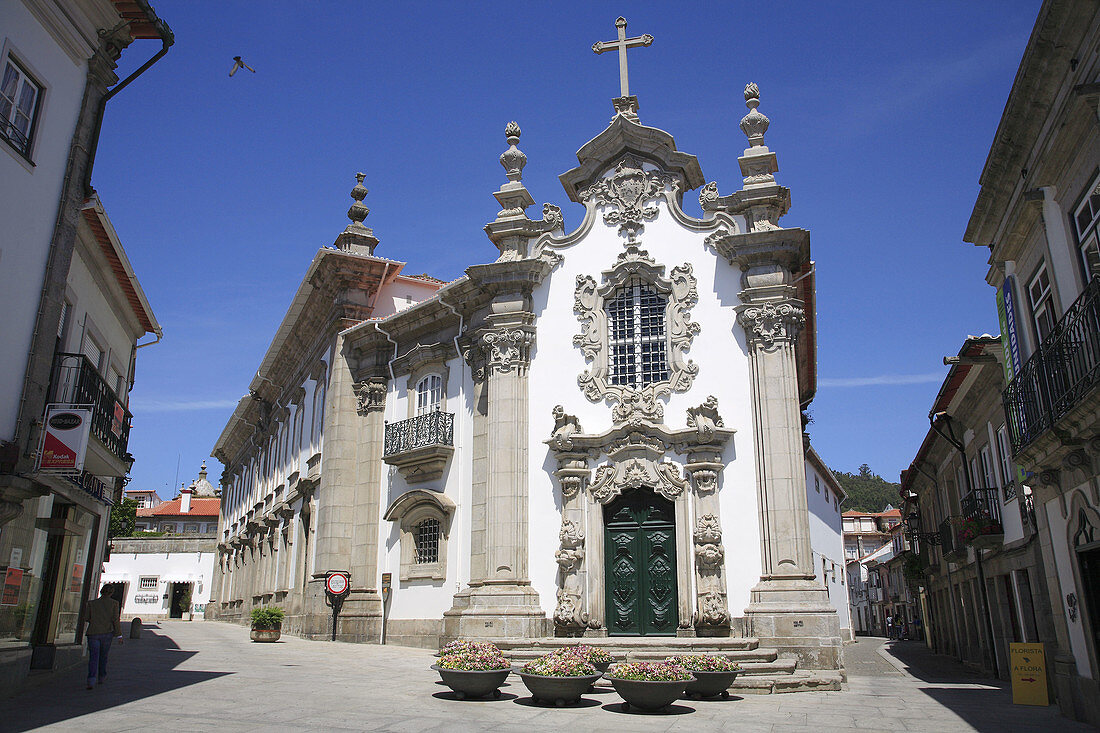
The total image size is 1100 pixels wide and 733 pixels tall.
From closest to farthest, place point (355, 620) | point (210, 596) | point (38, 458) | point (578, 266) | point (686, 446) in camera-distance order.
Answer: point (38, 458), point (686, 446), point (578, 266), point (355, 620), point (210, 596)

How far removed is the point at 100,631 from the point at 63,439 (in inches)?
118

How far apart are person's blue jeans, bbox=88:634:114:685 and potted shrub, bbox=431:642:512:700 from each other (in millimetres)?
4762

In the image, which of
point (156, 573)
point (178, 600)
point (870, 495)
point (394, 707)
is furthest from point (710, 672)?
point (870, 495)

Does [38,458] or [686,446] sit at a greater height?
[686,446]

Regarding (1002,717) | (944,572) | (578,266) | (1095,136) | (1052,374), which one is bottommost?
(1002,717)

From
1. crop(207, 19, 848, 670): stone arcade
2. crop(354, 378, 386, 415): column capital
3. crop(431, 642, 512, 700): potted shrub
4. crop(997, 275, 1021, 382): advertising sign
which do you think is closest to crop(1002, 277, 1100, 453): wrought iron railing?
crop(997, 275, 1021, 382): advertising sign

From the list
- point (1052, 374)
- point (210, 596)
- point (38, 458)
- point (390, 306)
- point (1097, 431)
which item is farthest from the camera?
point (210, 596)

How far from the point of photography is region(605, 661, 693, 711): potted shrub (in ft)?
32.0

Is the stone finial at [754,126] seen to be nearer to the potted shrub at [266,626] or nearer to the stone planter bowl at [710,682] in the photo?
the stone planter bowl at [710,682]

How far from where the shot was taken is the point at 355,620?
68.5ft

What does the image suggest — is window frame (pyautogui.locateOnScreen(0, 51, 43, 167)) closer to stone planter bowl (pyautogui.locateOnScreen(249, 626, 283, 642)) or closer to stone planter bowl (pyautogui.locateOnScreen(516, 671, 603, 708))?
stone planter bowl (pyautogui.locateOnScreen(516, 671, 603, 708))

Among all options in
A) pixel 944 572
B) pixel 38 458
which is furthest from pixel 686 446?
pixel 944 572

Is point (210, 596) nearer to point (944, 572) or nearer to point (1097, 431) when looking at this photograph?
point (944, 572)

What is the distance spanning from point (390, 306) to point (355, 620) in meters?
9.74
